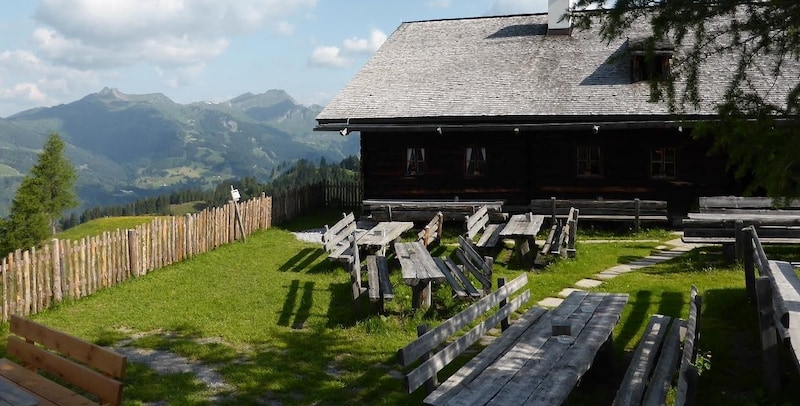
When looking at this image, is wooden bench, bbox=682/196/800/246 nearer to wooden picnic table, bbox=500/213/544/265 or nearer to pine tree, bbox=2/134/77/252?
wooden picnic table, bbox=500/213/544/265

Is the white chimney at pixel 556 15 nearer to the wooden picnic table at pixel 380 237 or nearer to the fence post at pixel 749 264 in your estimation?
the wooden picnic table at pixel 380 237

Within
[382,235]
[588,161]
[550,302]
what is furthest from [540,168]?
[550,302]

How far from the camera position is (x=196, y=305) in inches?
427

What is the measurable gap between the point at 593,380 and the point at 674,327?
1023mm

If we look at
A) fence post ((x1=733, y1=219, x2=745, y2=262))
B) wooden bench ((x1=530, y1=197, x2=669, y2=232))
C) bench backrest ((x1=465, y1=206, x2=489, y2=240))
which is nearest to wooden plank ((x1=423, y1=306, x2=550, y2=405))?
fence post ((x1=733, y1=219, x2=745, y2=262))

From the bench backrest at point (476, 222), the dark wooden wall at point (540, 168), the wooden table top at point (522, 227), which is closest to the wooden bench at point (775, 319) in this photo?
the wooden table top at point (522, 227)

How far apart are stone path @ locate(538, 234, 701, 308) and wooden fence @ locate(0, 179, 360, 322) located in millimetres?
8109

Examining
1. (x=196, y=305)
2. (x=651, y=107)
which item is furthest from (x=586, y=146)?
(x=196, y=305)

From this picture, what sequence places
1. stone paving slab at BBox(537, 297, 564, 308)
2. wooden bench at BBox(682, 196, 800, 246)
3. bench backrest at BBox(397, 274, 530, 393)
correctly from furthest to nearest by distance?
wooden bench at BBox(682, 196, 800, 246), stone paving slab at BBox(537, 297, 564, 308), bench backrest at BBox(397, 274, 530, 393)

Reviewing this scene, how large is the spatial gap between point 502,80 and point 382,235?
8.31 m

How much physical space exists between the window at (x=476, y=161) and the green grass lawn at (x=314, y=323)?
4869 millimetres

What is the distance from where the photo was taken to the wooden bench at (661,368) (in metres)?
4.59

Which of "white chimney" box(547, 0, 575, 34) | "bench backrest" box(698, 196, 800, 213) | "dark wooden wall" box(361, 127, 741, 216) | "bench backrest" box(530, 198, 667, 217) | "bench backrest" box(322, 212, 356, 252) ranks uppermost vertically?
"white chimney" box(547, 0, 575, 34)

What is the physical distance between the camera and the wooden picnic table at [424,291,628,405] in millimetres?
4441
